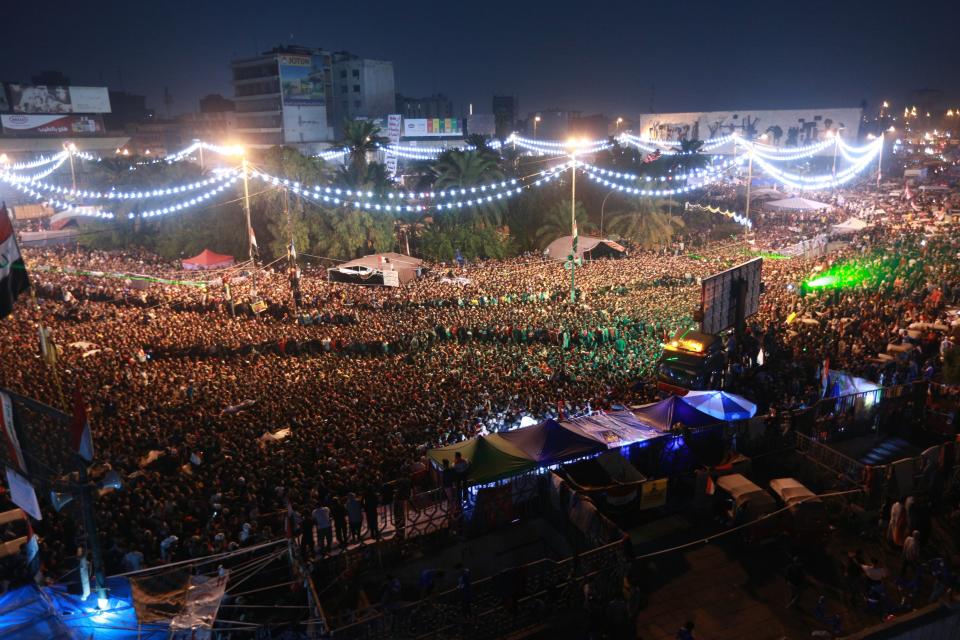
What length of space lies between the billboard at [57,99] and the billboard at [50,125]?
144 cm

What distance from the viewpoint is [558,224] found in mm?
41531

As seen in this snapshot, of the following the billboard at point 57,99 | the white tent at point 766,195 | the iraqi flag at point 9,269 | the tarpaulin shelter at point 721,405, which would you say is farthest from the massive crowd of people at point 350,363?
the billboard at point 57,99

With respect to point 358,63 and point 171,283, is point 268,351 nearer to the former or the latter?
point 171,283

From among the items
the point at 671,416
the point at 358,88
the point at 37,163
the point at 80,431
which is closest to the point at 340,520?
the point at 80,431

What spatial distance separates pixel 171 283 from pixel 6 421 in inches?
914

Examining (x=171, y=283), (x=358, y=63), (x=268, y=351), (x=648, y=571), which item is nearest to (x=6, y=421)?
(x=648, y=571)

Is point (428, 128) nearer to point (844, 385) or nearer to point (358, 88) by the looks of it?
point (358, 88)

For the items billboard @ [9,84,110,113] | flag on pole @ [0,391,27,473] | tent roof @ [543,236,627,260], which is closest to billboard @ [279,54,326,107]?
billboard @ [9,84,110,113]

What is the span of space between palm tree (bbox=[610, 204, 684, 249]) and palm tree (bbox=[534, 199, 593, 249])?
2043 mm

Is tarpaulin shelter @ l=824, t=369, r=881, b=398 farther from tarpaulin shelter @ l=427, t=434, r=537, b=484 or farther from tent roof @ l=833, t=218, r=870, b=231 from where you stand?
tent roof @ l=833, t=218, r=870, b=231

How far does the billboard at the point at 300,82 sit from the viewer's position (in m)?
74.8

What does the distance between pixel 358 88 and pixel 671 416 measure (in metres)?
80.0

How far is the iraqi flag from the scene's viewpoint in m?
8.23

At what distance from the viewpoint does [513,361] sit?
1773cm
